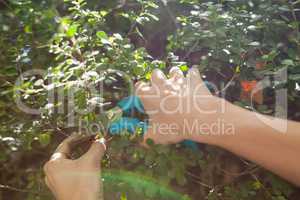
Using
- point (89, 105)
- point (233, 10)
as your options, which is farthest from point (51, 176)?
point (233, 10)

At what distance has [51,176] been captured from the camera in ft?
4.49

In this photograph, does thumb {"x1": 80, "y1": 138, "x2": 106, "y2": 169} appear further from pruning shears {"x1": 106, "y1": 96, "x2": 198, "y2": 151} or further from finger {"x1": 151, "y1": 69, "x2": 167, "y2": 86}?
finger {"x1": 151, "y1": 69, "x2": 167, "y2": 86}

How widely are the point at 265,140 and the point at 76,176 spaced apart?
55cm

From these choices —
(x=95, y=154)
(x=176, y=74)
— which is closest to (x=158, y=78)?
(x=176, y=74)

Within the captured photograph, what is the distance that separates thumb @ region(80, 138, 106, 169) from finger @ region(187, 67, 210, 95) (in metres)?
0.31

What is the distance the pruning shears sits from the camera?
4.43ft

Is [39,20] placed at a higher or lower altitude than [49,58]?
higher

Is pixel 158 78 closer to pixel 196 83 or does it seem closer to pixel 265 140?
pixel 196 83

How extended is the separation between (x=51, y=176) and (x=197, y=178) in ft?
1.60

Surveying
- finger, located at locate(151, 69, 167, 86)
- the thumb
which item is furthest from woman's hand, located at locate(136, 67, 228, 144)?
the thumb

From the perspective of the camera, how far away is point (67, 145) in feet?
4.68

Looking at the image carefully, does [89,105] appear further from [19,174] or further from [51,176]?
[19,174]

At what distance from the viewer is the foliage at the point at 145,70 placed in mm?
1371

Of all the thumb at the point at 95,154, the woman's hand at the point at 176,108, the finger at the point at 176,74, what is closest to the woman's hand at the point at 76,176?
the thumb at the point at 95,154
